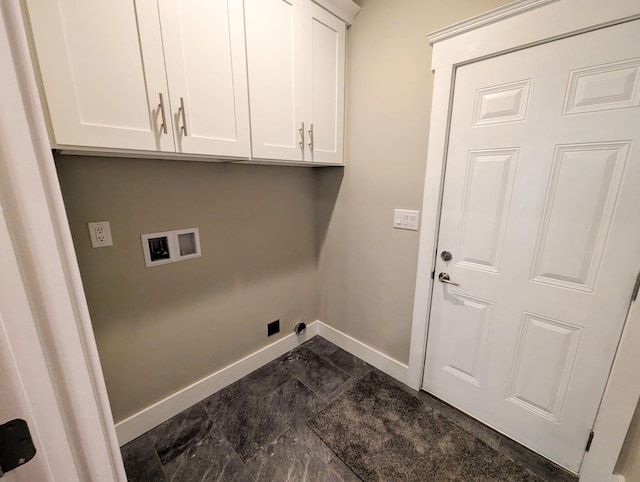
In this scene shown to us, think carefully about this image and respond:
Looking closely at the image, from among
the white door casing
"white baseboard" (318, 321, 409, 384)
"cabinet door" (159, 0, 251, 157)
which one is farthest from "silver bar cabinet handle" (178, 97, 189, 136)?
"white baseboard" (318, 321, 409, 384)

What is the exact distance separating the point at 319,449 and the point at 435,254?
1.27m

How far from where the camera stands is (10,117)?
34 cm

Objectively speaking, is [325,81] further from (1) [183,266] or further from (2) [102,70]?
(1) [183,266]

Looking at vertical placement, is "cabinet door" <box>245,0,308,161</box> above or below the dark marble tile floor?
above

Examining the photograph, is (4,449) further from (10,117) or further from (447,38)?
(447,38)

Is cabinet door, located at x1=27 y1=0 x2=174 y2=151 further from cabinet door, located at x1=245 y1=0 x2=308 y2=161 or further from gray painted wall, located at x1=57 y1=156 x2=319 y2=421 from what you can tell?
cabinet door, located at x1=245 y1=0 x2=308 y2=161

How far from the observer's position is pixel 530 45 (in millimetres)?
1172

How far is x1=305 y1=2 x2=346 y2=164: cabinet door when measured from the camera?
1.58 metres

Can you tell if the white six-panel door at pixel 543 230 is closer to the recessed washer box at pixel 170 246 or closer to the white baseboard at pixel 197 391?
the white baseboard at pixel 197 391

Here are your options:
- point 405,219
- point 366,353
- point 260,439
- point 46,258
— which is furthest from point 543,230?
point 260,439

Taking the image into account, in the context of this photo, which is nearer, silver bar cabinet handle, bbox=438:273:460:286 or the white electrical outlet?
the white electrical outlet

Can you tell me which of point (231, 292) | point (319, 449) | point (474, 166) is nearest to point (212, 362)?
point (231, 292)

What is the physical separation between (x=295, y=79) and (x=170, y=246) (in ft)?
3.89

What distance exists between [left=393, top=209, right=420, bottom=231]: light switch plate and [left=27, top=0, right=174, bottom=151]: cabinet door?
1327mm
